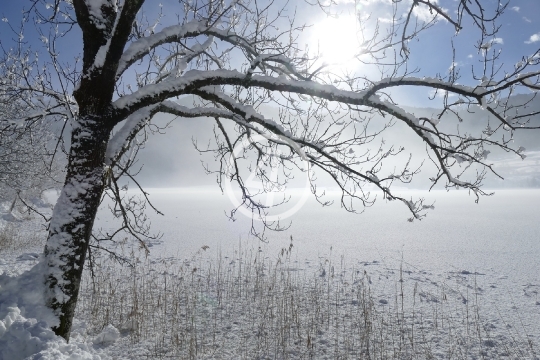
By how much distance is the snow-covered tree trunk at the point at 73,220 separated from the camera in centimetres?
254

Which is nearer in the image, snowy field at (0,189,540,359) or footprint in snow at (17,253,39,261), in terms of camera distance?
snowy field at (0,189,540,359)

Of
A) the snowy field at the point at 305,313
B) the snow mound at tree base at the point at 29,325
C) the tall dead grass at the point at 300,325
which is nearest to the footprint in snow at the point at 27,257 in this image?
the snowy field at the point at 305,313

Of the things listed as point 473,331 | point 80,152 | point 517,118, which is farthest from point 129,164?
point 473,331

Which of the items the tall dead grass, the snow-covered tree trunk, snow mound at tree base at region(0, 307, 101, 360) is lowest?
the tall dead grass

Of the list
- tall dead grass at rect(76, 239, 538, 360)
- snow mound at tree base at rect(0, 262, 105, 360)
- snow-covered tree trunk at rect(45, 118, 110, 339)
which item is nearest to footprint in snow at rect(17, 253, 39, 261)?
tall dead grass at rect(76, 239, 538, 360)

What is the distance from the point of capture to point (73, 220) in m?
2.58

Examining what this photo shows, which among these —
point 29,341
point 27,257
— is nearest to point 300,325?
point 29,341

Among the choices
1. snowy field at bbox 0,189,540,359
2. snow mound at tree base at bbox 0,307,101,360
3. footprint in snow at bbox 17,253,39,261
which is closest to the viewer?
snow mound at tree base at bbox 0,307,101,360

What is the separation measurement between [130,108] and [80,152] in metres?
0.54

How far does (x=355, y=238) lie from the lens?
13742 millimetres

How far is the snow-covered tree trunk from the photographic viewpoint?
254 cm

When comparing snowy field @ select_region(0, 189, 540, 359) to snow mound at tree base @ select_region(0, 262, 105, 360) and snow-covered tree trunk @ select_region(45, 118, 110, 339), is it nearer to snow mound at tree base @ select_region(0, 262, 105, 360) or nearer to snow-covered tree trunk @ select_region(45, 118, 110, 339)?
snow mound at tree base @ select_region(0, 262, 105, 360)

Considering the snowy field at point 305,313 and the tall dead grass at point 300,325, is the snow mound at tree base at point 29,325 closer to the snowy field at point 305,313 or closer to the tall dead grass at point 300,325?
the snowy field at point 305,313

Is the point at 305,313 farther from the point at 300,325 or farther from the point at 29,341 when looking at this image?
the point at 29,341
